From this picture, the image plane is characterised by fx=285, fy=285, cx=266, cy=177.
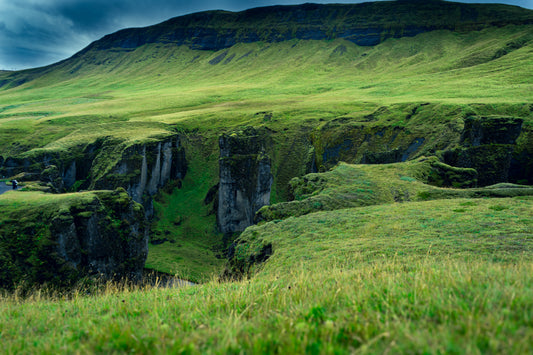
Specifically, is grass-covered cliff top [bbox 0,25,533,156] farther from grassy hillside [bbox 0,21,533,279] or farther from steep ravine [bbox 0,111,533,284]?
steep ravine [bbox 0,111,533,284]

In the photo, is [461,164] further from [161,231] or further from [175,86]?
[175,86]

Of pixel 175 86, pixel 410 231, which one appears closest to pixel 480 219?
pixel 410 231

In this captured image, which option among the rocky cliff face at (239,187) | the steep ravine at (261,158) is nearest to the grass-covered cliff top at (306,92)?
the steep ravine at (261,158)

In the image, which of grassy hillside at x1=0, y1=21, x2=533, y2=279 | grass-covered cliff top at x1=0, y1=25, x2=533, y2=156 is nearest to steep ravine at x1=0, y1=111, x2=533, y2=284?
grassy hillside at x1=0, y1=21, x2=533, y2=279

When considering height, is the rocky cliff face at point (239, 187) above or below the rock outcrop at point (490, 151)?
below

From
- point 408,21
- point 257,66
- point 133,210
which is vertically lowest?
point 133,210

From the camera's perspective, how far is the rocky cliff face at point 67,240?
23.1 metres

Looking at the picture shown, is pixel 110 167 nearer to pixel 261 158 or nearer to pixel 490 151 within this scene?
pixel 261 158

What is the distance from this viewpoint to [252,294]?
20.8 feet

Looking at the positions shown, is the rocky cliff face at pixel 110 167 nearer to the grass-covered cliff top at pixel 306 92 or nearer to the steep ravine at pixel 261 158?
the steep ravine at pixel 261 158

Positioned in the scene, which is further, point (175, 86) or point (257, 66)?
point (257, 66)

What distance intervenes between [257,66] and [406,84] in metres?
114

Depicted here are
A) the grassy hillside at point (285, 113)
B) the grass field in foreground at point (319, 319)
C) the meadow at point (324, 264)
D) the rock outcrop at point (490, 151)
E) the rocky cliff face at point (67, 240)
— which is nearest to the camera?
the grass field in foreground at point (319, 319)

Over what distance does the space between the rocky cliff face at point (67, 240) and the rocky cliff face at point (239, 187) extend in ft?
70.8
